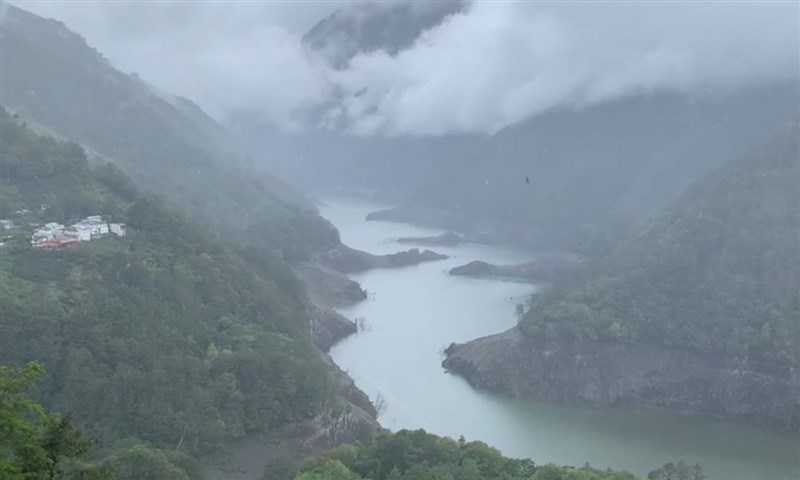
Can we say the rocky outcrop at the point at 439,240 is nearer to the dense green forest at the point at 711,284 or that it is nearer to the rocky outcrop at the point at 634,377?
the dense green forest at the point at 711,284

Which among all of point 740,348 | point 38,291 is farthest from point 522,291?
point 38,291

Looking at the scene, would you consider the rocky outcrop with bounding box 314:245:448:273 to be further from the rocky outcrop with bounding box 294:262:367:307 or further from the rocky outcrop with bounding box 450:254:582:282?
the rocky outcrop with bounding box 450:254:582:282

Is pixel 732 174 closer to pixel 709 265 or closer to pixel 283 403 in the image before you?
pixel 709 265

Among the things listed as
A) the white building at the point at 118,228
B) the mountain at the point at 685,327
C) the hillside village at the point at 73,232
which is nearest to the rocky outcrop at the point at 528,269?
the mountain at the point at 685,327

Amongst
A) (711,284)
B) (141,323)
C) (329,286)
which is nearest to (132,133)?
(329,286)

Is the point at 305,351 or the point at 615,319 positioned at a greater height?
the point at 615,319
